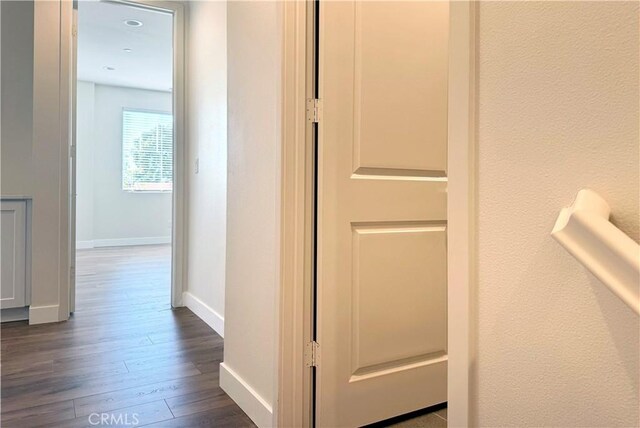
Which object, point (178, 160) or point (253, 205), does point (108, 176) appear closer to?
point (178, 160)

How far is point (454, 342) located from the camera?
2.67 feet

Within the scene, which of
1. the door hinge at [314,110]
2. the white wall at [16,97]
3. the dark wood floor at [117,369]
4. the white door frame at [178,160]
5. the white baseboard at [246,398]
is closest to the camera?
the door hinge at [314,110]

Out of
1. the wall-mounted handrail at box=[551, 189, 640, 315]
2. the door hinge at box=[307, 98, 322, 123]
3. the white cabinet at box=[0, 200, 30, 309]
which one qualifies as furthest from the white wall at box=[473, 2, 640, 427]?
the white cabinet at box=[0, 200, 30, 309]

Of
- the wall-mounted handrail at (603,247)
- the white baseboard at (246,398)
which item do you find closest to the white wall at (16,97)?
the white baseboard at (246,398)

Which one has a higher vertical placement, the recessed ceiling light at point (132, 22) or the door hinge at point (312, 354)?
the recessed ceiling light at point (132, 22)

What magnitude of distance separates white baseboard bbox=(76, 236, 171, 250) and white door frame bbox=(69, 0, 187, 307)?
4201 mm

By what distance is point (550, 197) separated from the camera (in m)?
0.66

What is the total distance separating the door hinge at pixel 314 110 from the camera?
4.92ft

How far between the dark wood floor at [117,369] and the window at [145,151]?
4052 millimetres

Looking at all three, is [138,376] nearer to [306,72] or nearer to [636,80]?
[306,72]

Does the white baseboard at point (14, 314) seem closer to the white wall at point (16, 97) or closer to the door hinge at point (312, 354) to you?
the white wall at point (16, 97)

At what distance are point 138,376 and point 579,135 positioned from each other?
83.3 inches

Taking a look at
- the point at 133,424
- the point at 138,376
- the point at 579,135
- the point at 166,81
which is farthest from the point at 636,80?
the point at 166,81

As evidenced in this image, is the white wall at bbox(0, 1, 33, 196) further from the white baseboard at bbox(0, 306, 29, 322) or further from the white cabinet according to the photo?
the white baseboard at bbox(0, 306, 29, 322)
